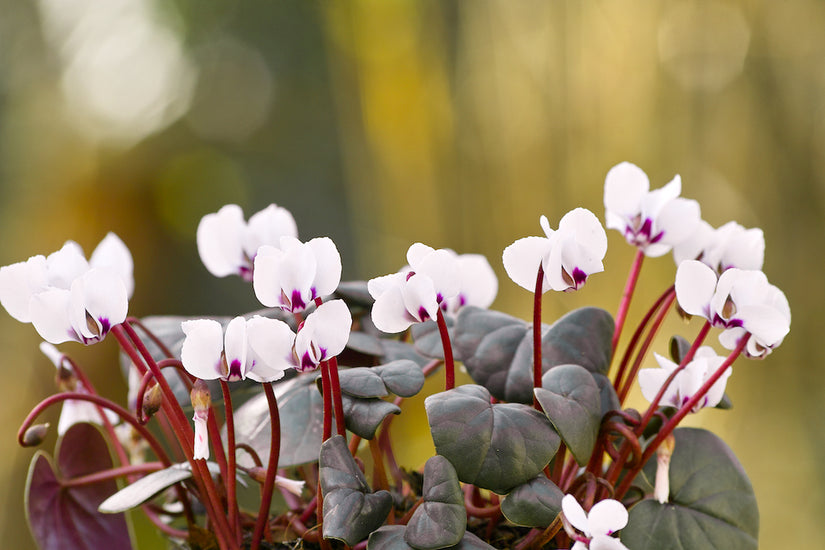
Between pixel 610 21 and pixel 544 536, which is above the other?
pixel 610 21

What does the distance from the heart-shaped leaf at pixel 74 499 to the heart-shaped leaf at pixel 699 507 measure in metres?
0.36

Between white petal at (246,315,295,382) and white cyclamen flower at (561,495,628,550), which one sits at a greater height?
white petal at (246,315,295,382)

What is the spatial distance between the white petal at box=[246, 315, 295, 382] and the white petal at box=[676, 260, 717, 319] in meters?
0.21

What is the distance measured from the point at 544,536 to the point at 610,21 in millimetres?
1508

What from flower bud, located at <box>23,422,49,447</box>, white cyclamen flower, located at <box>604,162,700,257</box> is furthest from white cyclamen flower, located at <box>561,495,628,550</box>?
flower bud, located at <box>23,422,49,447</box>

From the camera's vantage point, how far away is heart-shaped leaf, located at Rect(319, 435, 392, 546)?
34 centimetres

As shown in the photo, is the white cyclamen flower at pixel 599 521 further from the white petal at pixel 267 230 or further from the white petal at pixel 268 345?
the white petal at pixel 267 230

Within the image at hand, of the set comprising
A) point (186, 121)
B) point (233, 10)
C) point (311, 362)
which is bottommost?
point (311, 362)

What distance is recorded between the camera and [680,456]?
43cm

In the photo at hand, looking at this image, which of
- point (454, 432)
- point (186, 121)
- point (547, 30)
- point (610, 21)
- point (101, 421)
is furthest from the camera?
point (186, 121)

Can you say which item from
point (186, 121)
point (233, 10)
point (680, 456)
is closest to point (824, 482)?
point (680, 456)

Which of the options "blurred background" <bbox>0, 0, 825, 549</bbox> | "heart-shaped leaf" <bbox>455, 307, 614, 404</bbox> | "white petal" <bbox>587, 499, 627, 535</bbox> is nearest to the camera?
"white petal" <bbox>587, 499, 627, 535</bbox>

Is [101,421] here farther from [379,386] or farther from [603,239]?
[603,239]

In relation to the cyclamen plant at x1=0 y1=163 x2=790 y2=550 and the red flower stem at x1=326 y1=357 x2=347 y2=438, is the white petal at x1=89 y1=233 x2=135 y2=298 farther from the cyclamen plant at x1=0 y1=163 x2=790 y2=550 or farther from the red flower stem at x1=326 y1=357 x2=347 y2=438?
the red flower stem at x1=326 y1=357 x2=347 y2=438
